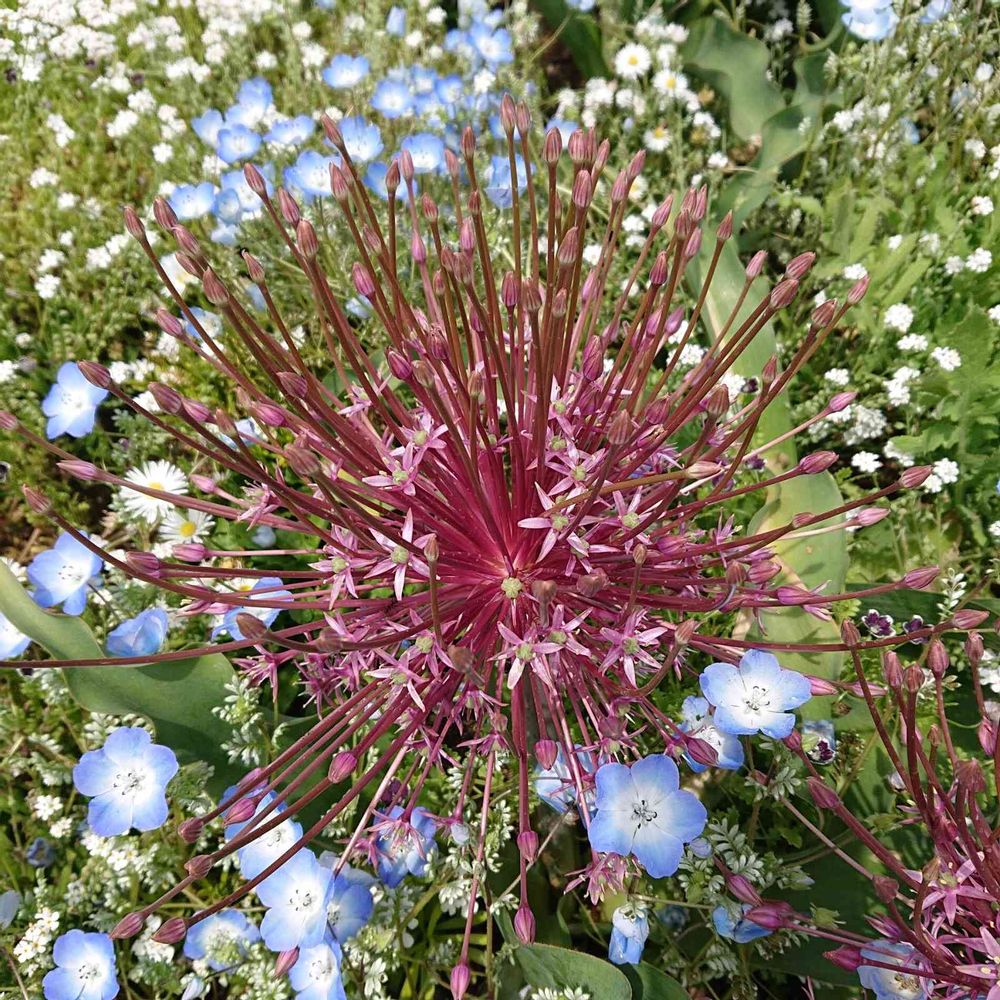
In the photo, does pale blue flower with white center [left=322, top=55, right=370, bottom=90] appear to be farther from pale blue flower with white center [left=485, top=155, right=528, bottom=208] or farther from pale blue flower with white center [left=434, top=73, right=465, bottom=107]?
pale blue flower with white center [left=485, top=155, right=528, bottom=208]

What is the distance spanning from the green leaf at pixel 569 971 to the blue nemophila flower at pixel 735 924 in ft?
0.58

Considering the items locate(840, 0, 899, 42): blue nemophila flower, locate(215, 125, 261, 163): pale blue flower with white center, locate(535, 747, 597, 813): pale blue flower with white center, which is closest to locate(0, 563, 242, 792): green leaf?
locate(535, 747, 597, 813): pale blue flower with white center

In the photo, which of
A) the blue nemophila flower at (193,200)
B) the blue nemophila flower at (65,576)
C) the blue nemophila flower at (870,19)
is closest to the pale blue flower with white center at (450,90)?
the blue nemophila flower at (193,200)

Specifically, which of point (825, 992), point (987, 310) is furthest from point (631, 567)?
point (987, 310)

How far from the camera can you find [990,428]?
1.99 meters

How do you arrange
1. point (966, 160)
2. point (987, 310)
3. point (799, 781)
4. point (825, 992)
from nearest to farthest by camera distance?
point (799, 781)
point (825, 992)
point (987, 310)
point (966, 160)

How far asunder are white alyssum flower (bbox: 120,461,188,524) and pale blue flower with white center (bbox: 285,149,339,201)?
0.79 meters

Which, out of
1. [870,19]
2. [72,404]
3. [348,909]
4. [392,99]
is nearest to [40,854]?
[348,909]

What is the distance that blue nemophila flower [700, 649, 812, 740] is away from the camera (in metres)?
1.20

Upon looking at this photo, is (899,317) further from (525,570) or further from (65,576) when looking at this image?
(65,576)

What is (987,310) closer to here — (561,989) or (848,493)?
(848,493)

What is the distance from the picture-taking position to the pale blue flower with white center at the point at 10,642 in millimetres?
1699

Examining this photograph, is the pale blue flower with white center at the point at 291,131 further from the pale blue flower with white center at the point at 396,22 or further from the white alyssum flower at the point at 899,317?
the white alyssum flower at the point at 899,317

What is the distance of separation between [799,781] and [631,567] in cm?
43
